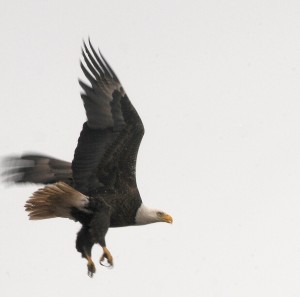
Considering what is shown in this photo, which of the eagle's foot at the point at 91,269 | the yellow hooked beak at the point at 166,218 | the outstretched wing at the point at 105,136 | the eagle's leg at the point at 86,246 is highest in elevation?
the outstretched wing at the point at 105,136

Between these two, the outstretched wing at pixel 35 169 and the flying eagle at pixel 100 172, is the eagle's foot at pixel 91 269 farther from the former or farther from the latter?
the outstretched wing at pixel 35 169

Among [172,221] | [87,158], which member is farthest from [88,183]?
[172,221]

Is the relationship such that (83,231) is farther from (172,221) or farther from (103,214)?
(172,221)

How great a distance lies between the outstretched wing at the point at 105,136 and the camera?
1243 cm

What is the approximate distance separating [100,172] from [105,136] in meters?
0.42

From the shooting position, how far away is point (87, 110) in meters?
12.5

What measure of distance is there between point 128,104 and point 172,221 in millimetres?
1517

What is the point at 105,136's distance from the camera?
1243cm

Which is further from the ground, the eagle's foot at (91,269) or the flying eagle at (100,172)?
the flying eagle at (100,172)

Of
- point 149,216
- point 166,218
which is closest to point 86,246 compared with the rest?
point 149,216

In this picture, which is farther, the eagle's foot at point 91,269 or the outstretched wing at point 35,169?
the outstretched wing at point 35,169

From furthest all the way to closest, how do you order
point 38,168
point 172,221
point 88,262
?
point 38,168 < point 172,221 < point 88,262

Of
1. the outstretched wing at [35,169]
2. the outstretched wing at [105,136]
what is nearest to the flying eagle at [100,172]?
the outstretched wing at [105,136]

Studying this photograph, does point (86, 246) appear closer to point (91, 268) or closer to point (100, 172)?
point (91, 268)
